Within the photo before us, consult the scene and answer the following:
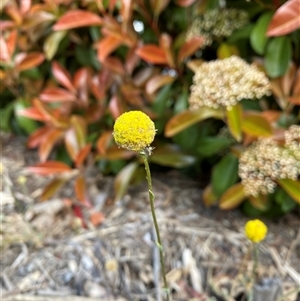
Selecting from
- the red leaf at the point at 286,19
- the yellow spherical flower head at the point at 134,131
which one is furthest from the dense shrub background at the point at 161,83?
the yellow spherical flower head at the point at 134,131

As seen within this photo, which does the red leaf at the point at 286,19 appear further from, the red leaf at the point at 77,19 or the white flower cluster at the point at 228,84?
the red leaf at the point at 77,19

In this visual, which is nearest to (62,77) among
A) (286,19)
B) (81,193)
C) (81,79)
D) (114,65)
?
(81,79)

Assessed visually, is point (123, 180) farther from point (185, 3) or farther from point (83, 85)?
point (185, 3)

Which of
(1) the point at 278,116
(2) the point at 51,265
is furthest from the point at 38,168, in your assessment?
(1) the point at 278,116

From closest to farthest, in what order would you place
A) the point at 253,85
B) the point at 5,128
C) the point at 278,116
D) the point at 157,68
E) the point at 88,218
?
the point at 253,85 < the point at 278,116 < the point at 88,218 < the point at 157,68 < the point at 5,128

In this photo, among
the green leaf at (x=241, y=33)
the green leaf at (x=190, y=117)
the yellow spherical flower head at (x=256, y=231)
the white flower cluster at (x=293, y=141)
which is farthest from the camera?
the green leaf at (x=241, y=33)

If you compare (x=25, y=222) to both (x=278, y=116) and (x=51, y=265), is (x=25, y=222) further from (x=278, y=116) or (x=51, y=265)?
(x=278, y=116)
